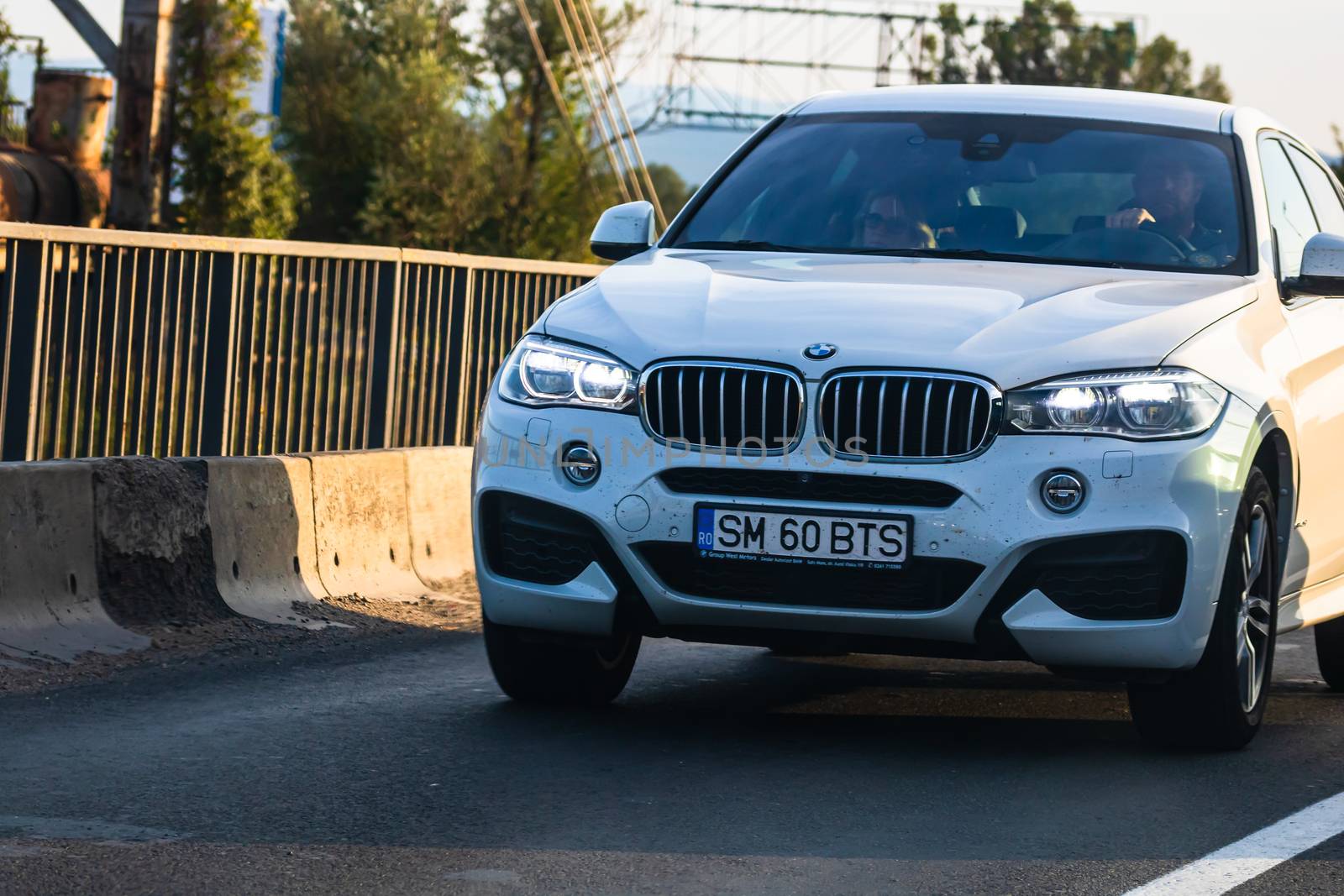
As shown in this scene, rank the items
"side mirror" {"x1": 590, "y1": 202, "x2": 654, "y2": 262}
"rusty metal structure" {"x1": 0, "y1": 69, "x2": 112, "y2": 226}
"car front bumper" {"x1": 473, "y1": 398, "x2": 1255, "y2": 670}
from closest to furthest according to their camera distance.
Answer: "car front bumper" {"x1": 473, "y1": 398, "x2": 1255, "y2": 670}
"side mirror" {"x1": 590, "y1": 202, "x2": 654, "y2": 262}
"rusty metal structure" {"x1": 0, "y1": 69, "x2": 112, "y2": 226}

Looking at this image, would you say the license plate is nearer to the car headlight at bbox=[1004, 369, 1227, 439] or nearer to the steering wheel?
the car headlight at bbox=[1004, 369, 1227, 439]

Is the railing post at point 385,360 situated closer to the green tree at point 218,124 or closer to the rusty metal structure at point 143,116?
the rusty metal structure at point 143,116

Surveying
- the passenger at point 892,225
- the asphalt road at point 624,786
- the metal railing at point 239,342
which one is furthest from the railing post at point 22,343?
the passenger at point 892,225


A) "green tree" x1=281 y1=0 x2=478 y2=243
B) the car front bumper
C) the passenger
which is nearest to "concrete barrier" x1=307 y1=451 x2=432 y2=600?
the passenger

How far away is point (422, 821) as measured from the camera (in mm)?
4965

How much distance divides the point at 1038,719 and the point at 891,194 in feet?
5.49

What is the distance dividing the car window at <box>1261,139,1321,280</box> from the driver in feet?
0.84

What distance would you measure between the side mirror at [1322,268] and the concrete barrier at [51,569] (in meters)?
3.92

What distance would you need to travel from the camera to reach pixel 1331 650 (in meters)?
7.76

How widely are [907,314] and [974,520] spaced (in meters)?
0.62

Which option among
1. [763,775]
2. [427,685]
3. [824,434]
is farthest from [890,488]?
[427,685]

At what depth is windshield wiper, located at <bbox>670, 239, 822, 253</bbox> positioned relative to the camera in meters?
6.76

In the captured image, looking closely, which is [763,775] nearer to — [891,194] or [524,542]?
[524,542]

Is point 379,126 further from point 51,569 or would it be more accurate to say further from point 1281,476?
point 1281,476
